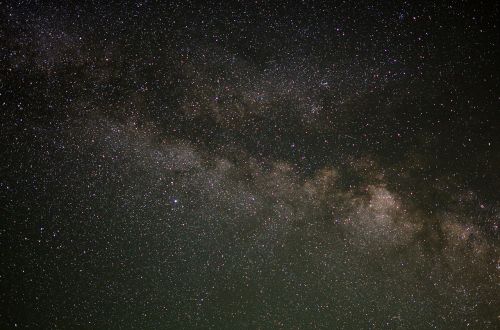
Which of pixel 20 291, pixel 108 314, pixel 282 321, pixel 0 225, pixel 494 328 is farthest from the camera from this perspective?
pixel 20 291

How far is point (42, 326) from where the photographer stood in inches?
490

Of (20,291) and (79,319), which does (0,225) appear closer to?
(20,291)

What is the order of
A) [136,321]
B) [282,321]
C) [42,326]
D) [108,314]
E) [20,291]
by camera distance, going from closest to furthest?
1. [282,321]
2. [108,314]
3. [20,291]
4. [42,326]
5. [136,321]

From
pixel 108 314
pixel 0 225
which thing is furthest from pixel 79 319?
pixel 0 225

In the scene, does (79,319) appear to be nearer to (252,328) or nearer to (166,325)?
(166,325)

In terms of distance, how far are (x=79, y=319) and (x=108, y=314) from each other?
433 centimetres

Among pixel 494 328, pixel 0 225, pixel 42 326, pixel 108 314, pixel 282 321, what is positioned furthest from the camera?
pixel 42 326

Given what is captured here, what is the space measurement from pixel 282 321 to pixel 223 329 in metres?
2.91

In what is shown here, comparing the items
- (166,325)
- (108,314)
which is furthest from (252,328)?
(108,314)

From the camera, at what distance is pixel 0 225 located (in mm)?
9453

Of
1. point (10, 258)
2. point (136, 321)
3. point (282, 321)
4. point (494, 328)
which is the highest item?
point (10, 258)

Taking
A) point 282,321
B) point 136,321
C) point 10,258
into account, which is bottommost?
point 282,321

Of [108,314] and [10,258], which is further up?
[10,258]

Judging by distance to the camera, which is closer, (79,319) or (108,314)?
(108,314)
